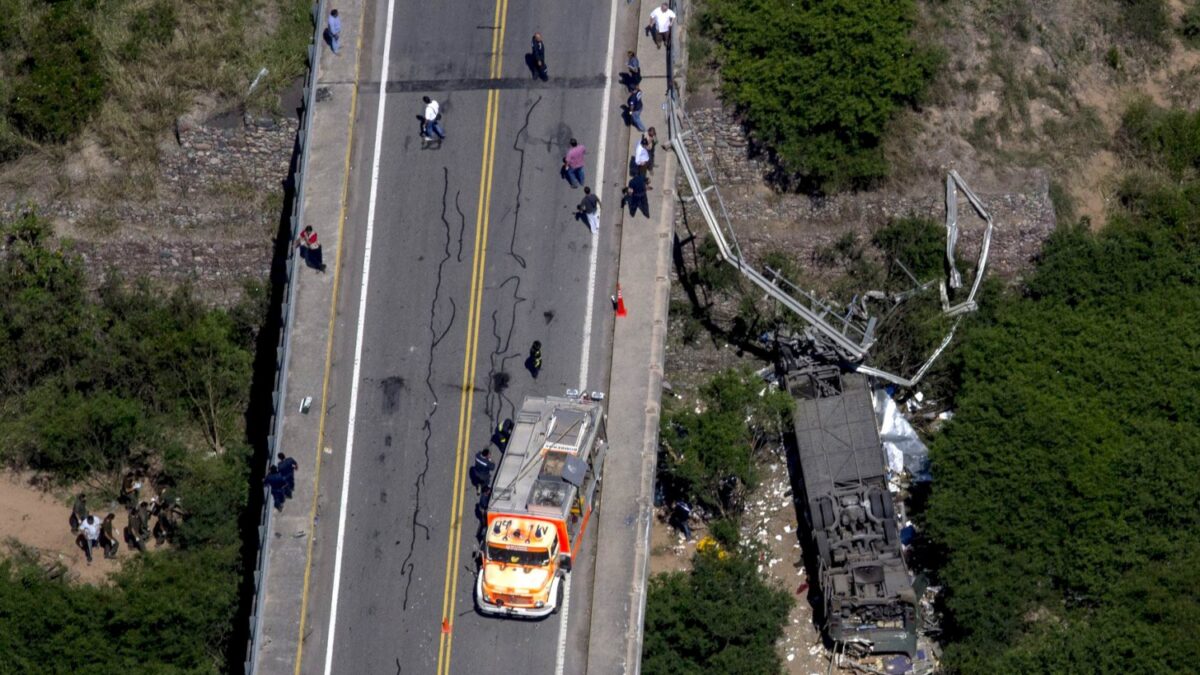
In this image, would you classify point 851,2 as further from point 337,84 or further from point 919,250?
point 337,84

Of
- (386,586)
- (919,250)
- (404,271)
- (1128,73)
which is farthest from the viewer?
(1128,73)

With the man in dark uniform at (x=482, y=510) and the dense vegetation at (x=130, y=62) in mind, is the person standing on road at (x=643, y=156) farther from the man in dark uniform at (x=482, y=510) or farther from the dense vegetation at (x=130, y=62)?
the dense vegetation at (x=130, y=62)

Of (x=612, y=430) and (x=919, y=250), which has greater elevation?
(x=919, y=250)

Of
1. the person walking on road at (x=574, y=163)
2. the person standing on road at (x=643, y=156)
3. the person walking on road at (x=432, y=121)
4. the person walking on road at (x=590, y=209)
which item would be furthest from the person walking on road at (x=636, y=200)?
the person walking on road at (x=432, y=121)

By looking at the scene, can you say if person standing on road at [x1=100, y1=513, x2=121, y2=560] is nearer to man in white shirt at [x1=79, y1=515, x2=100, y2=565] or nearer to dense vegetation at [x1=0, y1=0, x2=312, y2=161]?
man in white shirt at [x1=79, y1=515, x2=100, y2=565]

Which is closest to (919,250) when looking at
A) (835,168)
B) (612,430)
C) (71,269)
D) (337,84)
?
(835,168)
